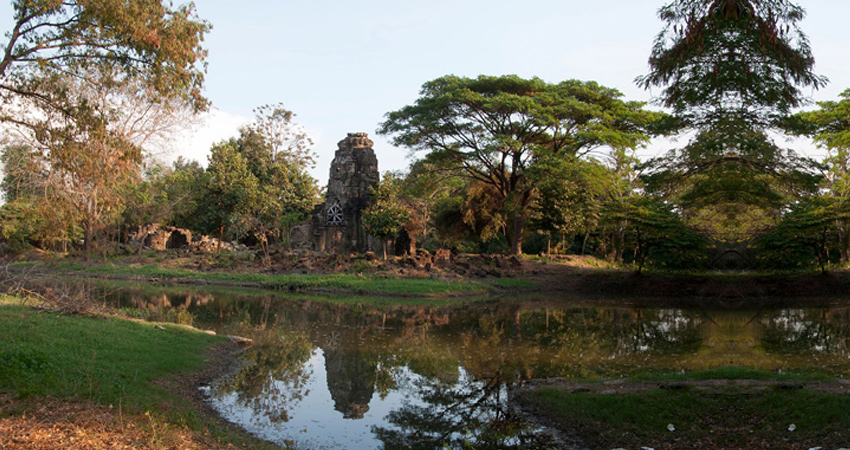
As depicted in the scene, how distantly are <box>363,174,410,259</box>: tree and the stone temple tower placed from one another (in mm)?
3680

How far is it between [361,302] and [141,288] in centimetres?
1022

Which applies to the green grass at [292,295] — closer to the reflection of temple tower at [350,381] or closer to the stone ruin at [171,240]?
the reflection of temple tower at [350,381]

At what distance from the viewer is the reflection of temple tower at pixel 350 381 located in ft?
32.1

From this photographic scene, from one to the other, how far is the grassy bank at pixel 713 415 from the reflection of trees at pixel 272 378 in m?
4.27

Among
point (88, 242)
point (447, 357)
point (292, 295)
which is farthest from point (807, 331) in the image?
point (88, 242)

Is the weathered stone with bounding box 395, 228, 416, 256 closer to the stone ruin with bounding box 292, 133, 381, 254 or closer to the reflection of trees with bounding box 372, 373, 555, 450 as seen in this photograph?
the stone ruin with bounding box 292, 133, 381, 254

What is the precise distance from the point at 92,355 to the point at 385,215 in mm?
21838

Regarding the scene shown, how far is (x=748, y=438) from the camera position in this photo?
6328 mm

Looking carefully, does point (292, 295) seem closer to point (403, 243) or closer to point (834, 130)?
point (403, 243)

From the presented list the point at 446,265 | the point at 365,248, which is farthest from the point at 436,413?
the point at 365,248

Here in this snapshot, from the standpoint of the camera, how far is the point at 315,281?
88.5 feet

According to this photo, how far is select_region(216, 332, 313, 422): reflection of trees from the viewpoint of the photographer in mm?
9531

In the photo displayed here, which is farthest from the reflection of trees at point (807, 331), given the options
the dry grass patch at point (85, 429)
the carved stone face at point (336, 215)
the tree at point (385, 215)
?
the carved stone face at point (336, 215)

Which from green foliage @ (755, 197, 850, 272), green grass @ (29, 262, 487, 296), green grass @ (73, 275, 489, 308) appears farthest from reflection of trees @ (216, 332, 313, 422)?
green foliage @ (755, 197, 850, 272)
